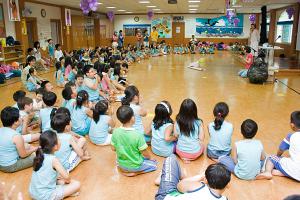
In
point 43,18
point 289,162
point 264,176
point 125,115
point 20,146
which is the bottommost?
point 264,176

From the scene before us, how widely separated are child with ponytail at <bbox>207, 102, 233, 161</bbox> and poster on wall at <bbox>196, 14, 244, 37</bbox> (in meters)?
19.8

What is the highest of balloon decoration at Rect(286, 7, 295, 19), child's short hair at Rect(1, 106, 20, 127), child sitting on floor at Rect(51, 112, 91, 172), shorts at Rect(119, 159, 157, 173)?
balloon decoration at Rect(286, 7, 295, 19)

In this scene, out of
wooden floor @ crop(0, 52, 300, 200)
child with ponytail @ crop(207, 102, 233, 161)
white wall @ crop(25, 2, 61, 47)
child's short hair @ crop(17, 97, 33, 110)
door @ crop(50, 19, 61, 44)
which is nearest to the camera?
wooden floor @ crop(0, 52, 300, 200)

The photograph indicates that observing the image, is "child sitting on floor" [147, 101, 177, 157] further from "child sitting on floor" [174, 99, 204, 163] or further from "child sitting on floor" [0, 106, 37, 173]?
"child sitting on floor" [0, 106, 37, 173]

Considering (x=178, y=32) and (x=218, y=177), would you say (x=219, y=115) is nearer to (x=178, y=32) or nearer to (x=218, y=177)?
(x=218, y=177)

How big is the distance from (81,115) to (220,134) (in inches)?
75.9

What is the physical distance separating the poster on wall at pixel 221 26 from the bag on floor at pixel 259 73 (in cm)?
1464

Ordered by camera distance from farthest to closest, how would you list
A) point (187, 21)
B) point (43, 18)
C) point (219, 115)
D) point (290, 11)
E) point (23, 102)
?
point (187, 21) → point (290, 11) → point (43, 18) → point (23, 102) → point (219, 115)

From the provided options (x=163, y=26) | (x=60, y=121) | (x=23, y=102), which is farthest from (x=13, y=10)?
(x=163, y=26)

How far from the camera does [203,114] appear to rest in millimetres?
5137

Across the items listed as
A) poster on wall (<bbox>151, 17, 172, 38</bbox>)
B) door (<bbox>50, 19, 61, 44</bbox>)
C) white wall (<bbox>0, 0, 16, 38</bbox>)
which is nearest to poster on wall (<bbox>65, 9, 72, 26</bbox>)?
door (<bbox>50, 19, 61, 44</bbox>)

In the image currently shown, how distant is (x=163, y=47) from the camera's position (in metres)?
18.0

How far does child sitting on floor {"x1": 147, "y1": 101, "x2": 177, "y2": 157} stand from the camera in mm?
3258

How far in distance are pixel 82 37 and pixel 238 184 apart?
52.9 feet
